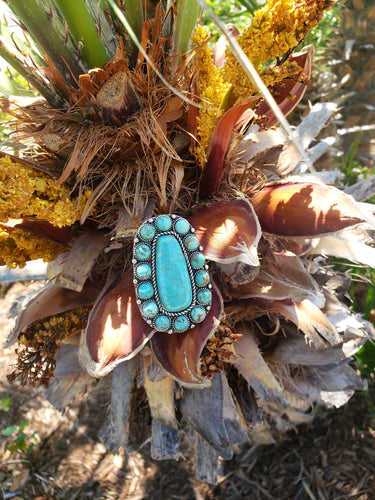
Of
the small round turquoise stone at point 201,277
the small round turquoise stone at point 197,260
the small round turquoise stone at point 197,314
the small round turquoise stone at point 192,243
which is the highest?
the small round turquoise stone at point 192,243

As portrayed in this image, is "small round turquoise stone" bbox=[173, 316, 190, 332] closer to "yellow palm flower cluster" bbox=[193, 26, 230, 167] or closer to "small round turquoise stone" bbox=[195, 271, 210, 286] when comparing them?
"small round turquoise stone" bbox=[195, 271, 210, 286]

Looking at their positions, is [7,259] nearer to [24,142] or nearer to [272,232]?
[24,142]

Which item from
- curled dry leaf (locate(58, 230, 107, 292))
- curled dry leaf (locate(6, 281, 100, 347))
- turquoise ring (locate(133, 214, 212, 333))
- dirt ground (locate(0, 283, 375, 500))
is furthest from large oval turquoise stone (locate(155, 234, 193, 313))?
dirt ground (locate(0, 283, 375, 500))

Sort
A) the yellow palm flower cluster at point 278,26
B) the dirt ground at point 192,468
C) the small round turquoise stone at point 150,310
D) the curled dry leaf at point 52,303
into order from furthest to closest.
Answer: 1. the dirt ground at point 192,468
2. the curled dry leaf at point 52,303
3. the small round turquoise stone at point 150,310
4. the yellow palm flower cluster at point 278,26

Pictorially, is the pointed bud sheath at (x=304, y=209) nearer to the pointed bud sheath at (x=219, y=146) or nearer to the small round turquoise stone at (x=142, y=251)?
the pointed bud sheath at (x=219, y=146)

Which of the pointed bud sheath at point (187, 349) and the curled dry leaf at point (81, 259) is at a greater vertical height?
the curled dry leaf at point (81, 259)

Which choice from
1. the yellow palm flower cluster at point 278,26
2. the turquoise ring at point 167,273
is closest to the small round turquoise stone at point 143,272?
the turquoise ring at point 167,273

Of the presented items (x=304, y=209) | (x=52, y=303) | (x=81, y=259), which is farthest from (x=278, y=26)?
(x=52, y=303)

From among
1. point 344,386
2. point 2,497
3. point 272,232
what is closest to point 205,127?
point 272,232
